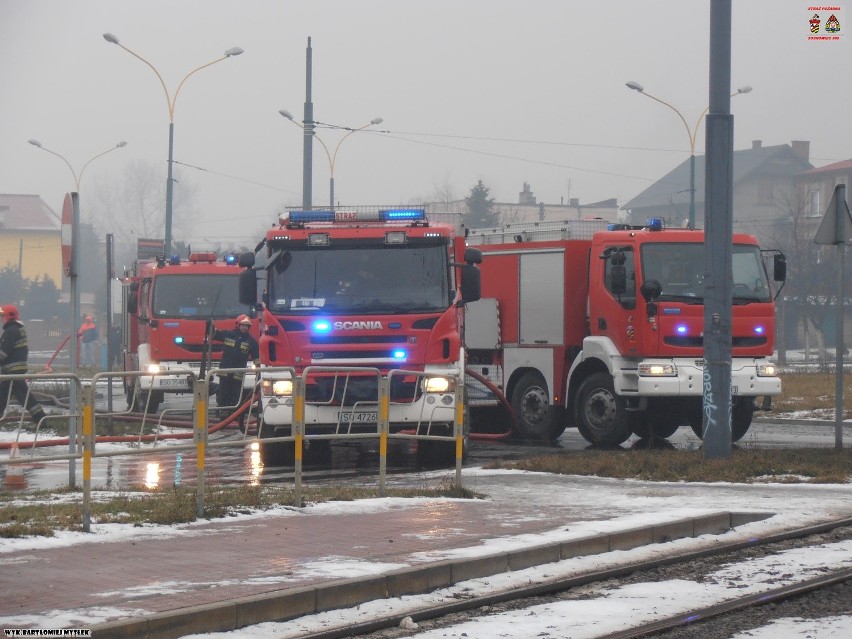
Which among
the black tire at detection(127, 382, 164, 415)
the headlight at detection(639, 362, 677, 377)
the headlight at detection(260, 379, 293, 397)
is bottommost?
the black tire at detection(127, 382, 164, 415)

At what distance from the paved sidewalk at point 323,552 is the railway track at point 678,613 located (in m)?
0.44

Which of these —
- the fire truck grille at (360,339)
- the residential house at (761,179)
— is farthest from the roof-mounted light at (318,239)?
the residential house at (761,179)

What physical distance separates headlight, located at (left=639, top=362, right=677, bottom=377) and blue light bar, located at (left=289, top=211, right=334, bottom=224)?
15.1ft

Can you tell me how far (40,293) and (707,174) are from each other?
3096 inches

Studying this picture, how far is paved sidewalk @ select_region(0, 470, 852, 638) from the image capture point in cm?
703

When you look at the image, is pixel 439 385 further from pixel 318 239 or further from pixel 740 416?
pixel 740 416

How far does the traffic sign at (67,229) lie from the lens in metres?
13.3

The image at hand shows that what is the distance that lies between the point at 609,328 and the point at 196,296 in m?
10.1

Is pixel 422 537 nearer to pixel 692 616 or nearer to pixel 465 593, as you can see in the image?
pixel 465 593

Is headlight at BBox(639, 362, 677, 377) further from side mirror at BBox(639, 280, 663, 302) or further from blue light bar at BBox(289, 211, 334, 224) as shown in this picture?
blue light bar at BBox(289, 211, 334, 224)

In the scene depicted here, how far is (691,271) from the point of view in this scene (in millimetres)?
17938

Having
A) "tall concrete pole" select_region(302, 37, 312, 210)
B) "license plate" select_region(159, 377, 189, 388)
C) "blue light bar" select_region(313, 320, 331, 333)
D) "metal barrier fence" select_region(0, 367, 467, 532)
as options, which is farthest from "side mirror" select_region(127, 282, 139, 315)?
"license plate" select_region(159, 377, 189, 388)

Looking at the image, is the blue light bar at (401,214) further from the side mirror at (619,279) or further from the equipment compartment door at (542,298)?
the equipment compartment door at (542,298)

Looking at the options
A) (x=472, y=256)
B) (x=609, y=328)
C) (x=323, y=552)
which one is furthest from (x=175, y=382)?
(x=609, y=328)
